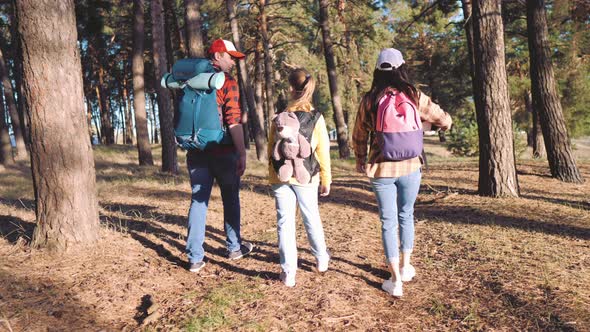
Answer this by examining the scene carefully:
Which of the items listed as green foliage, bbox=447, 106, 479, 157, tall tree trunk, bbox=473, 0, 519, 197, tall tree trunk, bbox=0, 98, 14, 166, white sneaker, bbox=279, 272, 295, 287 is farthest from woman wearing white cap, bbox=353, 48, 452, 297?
green foliage, bbox=447, 106, 479, 157

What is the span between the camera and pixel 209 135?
3.78m

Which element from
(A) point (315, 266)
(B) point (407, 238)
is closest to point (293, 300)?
(A) point (315, 266)

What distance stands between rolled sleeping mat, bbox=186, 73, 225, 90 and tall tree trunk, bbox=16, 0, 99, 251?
1443mm

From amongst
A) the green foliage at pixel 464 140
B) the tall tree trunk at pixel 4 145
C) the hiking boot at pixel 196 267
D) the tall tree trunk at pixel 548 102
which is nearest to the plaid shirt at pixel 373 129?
the hiking boot at pixel 196 267

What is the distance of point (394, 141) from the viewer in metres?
3.26

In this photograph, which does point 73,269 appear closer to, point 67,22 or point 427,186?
point 67,22

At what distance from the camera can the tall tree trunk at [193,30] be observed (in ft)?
32.1

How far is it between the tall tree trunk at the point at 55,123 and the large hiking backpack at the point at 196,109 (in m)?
1.20

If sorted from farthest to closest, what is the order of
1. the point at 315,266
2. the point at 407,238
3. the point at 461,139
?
1. the point at 461,139
2. the point at 315,266
3. the point at 407,238

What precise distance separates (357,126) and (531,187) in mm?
6064

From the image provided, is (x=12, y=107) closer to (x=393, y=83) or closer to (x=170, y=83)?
(x=170, y=83)

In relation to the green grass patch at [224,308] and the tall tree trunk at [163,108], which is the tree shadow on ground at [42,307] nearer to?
the green grass patch at [224,308]

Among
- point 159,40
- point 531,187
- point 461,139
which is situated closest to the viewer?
point 531,187

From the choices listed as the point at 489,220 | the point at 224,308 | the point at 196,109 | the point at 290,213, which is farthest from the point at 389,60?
the point at 489,220
